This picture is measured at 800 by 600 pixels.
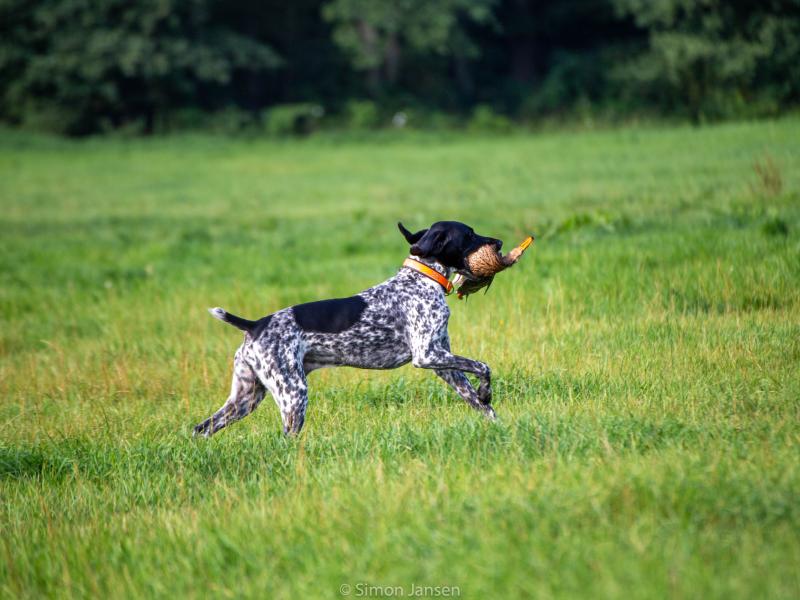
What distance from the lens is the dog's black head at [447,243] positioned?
6.21 meters

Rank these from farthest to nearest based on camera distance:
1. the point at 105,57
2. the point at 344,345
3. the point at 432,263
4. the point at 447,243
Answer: the point at 105,57, the point at 432,263, the point at 447,243, the point at 344,345

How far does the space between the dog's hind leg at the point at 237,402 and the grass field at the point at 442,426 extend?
0.48 ft

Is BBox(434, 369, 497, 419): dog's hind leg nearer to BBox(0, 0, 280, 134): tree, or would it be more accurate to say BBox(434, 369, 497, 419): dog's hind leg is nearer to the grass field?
the grass field

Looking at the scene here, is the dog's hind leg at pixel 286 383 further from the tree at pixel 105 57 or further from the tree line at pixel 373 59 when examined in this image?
the tree at pixel 105 57

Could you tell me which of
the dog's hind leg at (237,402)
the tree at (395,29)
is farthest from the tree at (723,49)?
the dog's hind leg at (237,402)

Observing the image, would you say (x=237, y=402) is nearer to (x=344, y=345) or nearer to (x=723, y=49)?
(x=344, y=345)

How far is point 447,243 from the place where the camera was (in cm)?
623

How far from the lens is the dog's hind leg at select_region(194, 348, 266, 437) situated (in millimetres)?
6105

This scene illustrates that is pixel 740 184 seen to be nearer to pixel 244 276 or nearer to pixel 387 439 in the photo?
pixel 244 276

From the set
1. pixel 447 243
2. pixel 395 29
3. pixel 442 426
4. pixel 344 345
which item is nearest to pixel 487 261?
pixel 447 243

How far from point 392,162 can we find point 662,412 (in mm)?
25591

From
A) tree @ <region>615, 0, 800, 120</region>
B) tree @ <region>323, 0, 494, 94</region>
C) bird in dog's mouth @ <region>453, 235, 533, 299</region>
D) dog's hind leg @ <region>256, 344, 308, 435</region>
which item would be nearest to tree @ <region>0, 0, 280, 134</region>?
tree @ <region>323, 0, 494, 94</region>

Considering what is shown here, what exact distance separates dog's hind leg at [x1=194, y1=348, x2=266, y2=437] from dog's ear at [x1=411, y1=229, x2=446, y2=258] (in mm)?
1271

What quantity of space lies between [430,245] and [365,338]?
2.33ft
